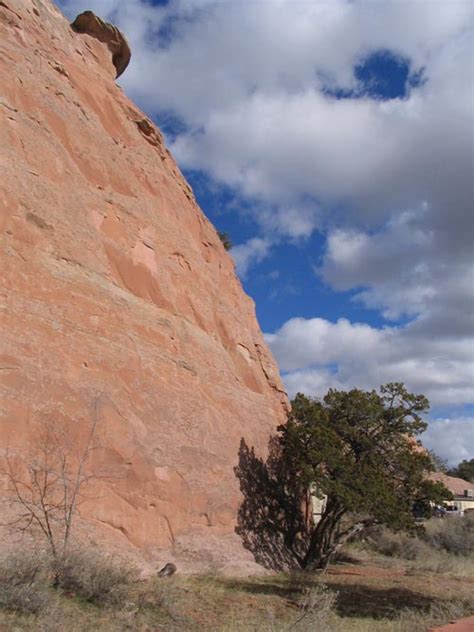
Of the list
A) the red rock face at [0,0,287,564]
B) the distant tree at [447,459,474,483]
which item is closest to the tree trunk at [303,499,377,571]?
the red rock face at [0,0,287,564]

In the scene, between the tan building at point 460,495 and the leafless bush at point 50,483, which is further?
the tan building at point 460,495

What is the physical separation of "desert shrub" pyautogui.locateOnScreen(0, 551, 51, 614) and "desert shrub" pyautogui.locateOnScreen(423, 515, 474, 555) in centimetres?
2250

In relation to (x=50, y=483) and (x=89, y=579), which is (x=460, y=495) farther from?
(x=89, y=579)

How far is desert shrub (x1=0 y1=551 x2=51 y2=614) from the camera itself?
954 centimetres

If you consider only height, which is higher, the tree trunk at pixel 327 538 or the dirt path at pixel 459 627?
the tree trunk at pixel 327 538

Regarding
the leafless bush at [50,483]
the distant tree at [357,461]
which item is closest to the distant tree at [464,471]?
the distant tree at [357,461]

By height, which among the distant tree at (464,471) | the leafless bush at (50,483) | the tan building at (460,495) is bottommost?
the leafless bush at (50,483)

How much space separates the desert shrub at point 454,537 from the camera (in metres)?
30.3

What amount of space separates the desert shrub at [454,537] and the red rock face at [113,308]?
13.2 metres

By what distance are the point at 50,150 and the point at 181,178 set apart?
8.66m

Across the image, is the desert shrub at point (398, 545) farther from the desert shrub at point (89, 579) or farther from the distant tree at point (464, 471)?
the distant tree at point (464, 471)

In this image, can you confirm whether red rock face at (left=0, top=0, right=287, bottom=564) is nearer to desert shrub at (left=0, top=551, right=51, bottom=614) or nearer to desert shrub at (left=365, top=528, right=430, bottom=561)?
desert shrub at (left=0, top=551, right=51, bottom=614)

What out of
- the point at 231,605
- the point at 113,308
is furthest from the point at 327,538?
the point at 113,308

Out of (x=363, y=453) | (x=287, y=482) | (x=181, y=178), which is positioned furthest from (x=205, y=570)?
(x=181, y=178)
